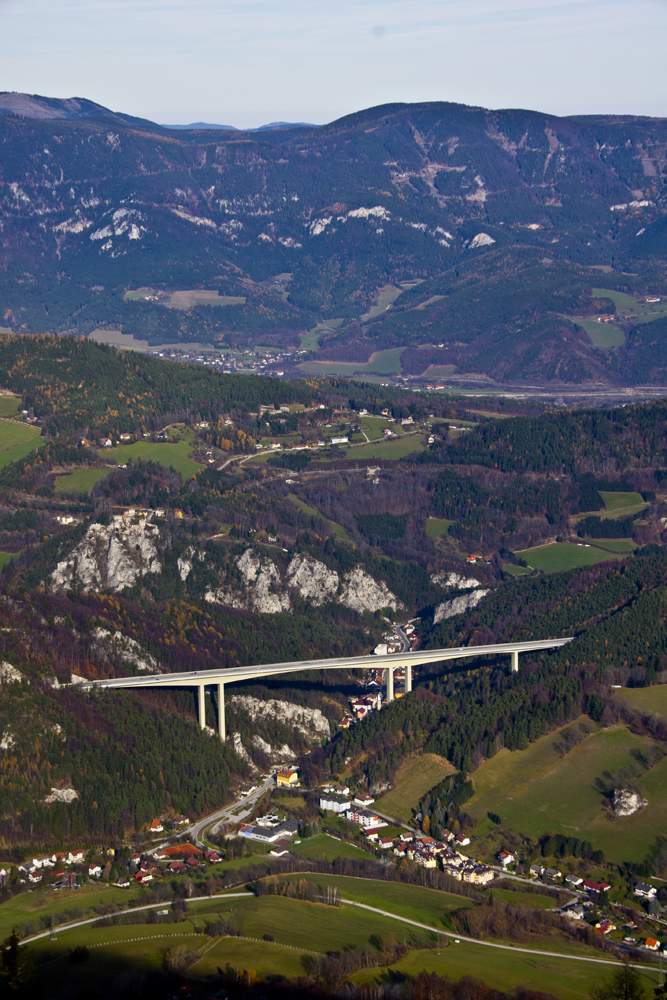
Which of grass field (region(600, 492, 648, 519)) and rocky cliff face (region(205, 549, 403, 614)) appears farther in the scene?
grass field (region(600, 492, 648, 519))

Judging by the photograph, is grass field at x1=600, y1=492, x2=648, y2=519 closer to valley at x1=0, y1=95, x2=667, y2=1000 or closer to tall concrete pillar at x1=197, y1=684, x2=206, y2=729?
valley at x1=0, y1=95, x2=667, y2=1000

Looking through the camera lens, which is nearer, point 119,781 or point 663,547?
point 119,781

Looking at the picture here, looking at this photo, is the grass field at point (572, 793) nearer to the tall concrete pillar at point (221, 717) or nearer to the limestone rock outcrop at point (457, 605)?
the tall concrete pillar at point (221, 717)

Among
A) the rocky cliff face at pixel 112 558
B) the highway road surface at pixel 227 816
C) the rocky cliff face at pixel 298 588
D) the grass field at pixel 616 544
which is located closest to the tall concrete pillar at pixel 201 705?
the highway road surface at pixel 227 816

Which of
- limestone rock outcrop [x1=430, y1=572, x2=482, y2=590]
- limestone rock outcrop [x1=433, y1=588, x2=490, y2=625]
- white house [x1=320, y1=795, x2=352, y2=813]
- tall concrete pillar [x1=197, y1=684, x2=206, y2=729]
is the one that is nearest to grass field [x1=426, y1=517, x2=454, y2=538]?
limestone rock outcrop [x1=430, y1=572, x2=482, y2=590]

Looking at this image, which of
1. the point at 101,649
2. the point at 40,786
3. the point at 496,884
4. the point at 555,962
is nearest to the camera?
the point at 555,962

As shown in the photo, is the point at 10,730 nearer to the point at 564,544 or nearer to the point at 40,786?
the point at 40,786

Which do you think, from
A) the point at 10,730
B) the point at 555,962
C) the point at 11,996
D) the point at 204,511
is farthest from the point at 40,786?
the point at 204,511
